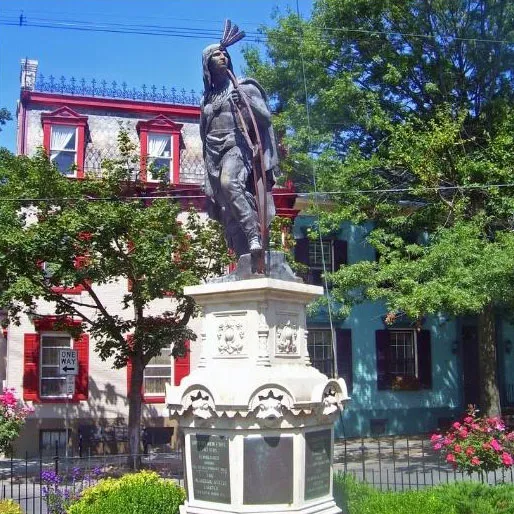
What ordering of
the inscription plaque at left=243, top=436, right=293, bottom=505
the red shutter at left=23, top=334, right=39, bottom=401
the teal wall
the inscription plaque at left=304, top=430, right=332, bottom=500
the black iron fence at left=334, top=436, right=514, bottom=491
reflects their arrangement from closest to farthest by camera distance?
the inscription plaque at left=243, top=436, right=293, bottom=505
the inscription plaque at left=304, top=430, right=332, bottom=500
the black iron fence at left=334, top=436, right=514, bottom=491
the red shutter at left=23, top=334, right=39, bottom=401
the teal wall

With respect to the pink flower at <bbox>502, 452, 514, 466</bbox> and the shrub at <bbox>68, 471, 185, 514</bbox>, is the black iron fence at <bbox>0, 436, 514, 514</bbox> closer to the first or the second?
the pink flower at <bbox>502, 452, 514, 466</bbox>

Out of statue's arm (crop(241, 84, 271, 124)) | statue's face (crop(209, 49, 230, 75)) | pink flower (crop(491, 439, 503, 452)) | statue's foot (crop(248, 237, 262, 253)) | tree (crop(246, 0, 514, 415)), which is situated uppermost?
Answer: tree (crop(246, 0, 514, 415))

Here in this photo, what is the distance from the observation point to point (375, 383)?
24.4 meters

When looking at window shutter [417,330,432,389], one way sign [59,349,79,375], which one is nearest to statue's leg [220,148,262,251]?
one way sign [59,349,79,375]

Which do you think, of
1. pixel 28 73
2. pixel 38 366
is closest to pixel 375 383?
pixel 38 366

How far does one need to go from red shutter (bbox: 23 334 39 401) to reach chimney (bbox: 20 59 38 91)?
28.1 feet

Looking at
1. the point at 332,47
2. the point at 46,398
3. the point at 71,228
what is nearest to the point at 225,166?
the point at 71,228

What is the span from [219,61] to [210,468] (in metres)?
4.17

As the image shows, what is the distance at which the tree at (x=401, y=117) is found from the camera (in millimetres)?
17344

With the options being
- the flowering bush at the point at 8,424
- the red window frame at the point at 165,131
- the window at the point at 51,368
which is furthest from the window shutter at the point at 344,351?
the flowering bush at the point at 8,424

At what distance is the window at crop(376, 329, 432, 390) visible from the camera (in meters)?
24.6

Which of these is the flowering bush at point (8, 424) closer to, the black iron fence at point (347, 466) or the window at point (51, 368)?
the black iron fence at point (347, 466)

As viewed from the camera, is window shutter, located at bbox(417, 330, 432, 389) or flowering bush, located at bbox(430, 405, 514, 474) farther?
window shutter, located at bbox(417, 330, 432, 389)

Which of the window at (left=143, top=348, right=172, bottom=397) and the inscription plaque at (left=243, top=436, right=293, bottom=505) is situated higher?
the window at (left=143, top=348, right=172, bottom=397)
